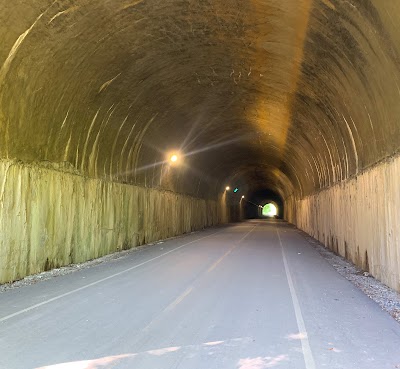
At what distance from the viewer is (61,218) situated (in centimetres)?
1140

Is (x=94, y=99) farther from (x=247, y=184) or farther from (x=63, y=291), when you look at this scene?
(x=247, y=184)

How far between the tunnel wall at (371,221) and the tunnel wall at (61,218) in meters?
7.62

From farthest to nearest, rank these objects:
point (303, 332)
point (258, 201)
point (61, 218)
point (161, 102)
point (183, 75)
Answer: point (258, 201), point (161, 102), point (183, 75), point (61, 218), point (303, 332)

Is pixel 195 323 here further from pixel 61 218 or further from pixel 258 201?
pixel 258 201

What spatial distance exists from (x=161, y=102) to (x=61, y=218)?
18.9 ft

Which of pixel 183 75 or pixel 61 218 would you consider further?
pixel 183 75

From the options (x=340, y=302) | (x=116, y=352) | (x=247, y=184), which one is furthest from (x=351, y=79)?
(x=247, y=184)

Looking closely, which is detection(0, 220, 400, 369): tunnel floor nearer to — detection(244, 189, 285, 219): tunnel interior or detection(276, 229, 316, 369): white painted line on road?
detection(276, 229, 316, 369): white painted line on road

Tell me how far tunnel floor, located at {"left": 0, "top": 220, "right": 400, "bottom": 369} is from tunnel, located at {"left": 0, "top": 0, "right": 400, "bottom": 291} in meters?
1.80

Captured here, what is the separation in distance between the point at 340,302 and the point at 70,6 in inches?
280

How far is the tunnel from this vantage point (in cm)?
806

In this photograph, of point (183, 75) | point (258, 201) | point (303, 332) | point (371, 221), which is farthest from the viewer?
point (258, 201)

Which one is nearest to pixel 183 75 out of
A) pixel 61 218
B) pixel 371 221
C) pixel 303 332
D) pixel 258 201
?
pixel 61 218

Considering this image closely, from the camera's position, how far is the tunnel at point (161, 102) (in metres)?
8.06
